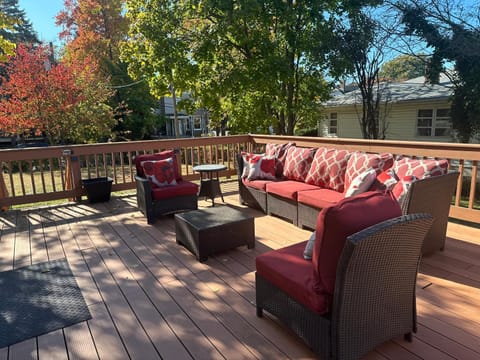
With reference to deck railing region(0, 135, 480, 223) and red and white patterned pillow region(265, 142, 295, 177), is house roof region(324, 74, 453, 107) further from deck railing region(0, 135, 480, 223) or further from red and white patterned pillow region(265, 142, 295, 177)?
red and white patterned pillow region(265, 142, 295, 177)

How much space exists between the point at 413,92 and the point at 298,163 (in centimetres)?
962

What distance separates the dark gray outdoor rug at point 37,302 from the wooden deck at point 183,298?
0.08 meters

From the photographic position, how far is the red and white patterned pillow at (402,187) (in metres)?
2.78

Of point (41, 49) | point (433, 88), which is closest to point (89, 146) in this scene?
point (41, 49)

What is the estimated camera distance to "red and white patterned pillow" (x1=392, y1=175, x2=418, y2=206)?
2.78 meters

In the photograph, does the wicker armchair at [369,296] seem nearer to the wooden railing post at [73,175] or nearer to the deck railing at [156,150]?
the deck railing at [156,150]

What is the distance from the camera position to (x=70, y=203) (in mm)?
5445

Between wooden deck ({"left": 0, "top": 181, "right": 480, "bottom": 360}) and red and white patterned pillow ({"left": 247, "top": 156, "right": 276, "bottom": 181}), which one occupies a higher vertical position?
red and white patterned pillow ({"left": 247, "top": 156, "right": 276, "bottom": 181})

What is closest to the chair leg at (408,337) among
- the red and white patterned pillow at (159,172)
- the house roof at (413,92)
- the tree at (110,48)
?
the red and white patterned pillow at (159,172)

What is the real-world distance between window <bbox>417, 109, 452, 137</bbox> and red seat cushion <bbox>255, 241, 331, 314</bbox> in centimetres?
1084

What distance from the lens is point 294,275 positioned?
189cm

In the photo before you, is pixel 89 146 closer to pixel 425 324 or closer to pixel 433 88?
pixel 425 324

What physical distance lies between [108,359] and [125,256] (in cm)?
151

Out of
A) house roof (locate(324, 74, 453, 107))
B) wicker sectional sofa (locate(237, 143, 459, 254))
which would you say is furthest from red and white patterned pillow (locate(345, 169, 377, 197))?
house roof (locate(324, 74, 453, 107))
